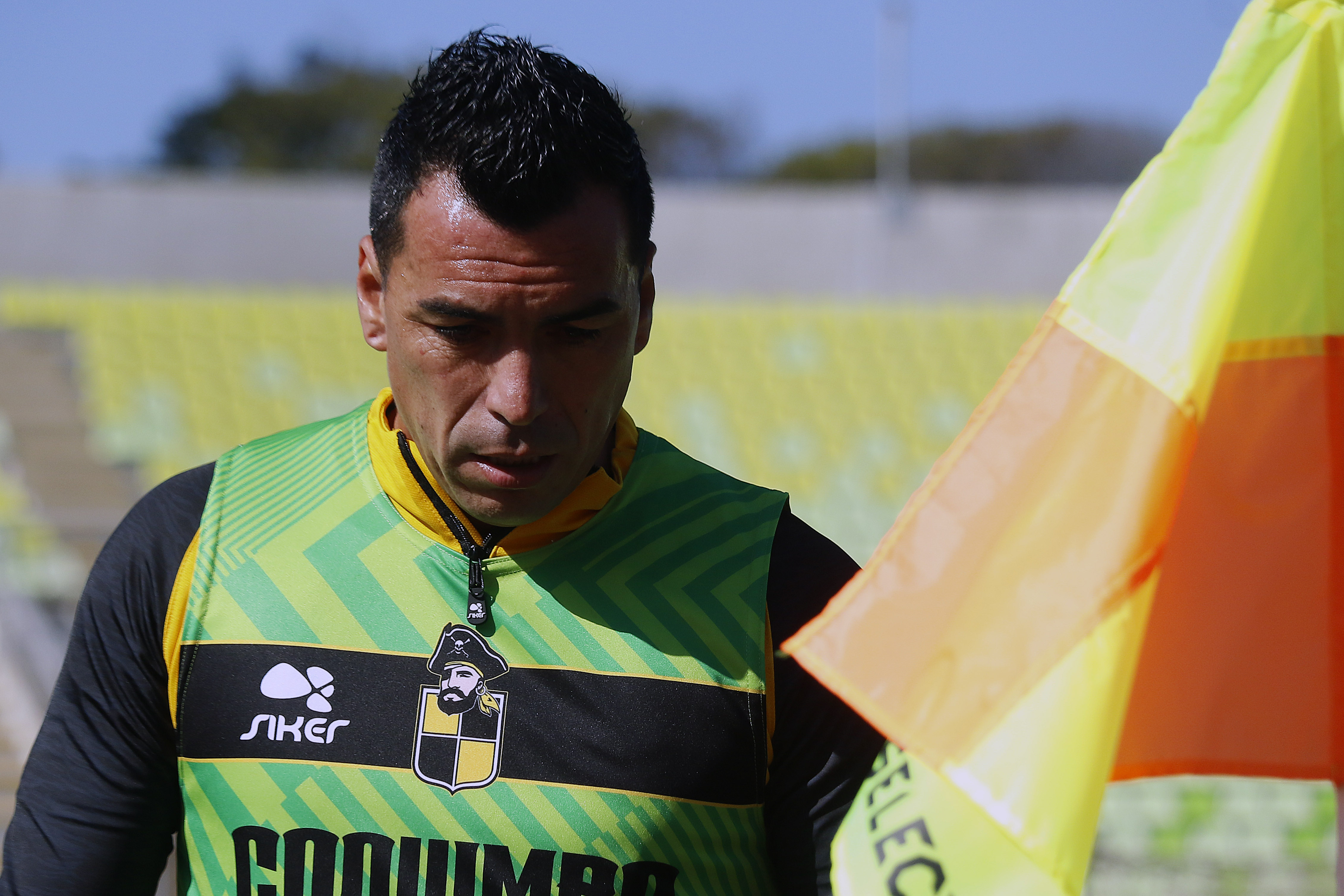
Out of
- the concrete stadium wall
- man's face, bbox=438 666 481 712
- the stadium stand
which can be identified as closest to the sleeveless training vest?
man's face, bbox=438 666 481 712

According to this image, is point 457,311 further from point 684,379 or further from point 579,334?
point 684,379

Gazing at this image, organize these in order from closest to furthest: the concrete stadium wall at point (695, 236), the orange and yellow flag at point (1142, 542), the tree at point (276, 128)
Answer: the orange and yellow flag at point (1142, 542), the concrete stadium wall at point (695, 236), the tree at point (276, 128)

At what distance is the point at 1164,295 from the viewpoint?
1055 mm

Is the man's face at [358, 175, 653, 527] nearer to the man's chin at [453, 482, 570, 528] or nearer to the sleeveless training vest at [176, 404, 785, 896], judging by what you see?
the man's chin at [453, 482, 570, 528]

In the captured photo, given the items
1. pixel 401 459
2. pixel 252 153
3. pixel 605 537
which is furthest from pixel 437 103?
pixel 252 153

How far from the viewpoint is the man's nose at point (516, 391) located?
117cm

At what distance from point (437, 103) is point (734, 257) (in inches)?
443

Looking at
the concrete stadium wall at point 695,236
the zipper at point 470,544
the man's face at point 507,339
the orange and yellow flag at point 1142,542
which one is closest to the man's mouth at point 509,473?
the man's face at point 507,339

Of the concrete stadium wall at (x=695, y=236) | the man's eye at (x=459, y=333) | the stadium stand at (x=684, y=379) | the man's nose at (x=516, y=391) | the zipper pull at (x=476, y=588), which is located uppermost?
the concrete stadium wall at (x=695, y=236)

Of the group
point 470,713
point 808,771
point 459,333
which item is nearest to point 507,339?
point 459,333

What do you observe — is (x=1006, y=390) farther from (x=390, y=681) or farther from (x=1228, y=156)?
(x=390, y=681)

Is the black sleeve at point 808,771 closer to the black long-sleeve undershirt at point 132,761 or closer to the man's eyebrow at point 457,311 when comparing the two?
the black long-sleeve undershirt at point 132,761

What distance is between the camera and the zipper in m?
1.27

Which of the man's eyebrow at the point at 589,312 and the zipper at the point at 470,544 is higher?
the man's eyebrow at the point at 589,312
